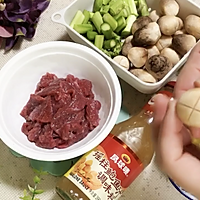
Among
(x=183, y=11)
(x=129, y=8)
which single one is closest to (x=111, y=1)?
(x=129, y=8)

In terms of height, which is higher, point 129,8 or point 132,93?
point 129,8

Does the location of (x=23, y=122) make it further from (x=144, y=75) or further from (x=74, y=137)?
(x=144, y=75)

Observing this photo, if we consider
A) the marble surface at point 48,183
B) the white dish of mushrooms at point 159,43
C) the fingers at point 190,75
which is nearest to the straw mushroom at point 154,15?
the white dish of mushrooms at point 159,43

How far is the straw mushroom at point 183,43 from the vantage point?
85cm

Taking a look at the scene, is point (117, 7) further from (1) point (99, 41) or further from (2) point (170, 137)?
(2) point (170, 137)

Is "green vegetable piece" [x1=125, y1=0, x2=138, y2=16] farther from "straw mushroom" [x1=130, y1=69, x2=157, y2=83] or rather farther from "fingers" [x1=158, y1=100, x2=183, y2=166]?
"fingers" [x1=158, y1=100, x2=183, y2=166]

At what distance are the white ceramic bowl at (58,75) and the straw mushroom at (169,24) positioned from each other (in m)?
0.17

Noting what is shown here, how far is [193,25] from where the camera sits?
0.87 metres

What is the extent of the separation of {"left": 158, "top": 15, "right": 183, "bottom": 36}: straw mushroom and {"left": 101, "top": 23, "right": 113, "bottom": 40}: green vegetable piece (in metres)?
0.12

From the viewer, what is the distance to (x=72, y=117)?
82 cm

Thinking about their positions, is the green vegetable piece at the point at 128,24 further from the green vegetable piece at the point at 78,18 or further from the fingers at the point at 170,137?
the fingers at the point at 170,137

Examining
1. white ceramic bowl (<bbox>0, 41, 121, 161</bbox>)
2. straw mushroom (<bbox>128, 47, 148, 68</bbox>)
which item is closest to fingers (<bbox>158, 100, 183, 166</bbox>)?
white ceramic bowl (<bbox>0, 41, 121, 161</bbox>)

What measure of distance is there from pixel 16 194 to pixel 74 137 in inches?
7.2

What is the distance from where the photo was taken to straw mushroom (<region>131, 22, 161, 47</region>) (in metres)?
0.86
